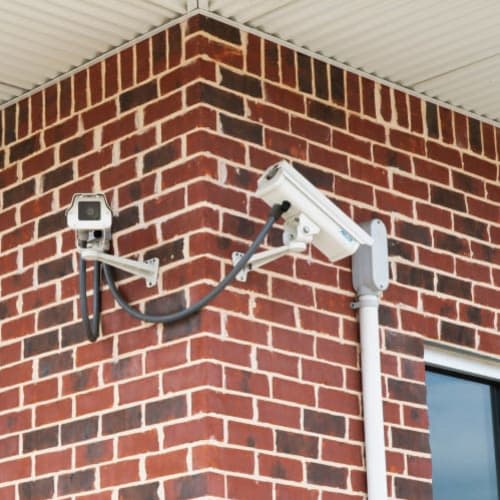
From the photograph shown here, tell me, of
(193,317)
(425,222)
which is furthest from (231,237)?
(425,222)

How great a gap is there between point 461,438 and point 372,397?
808 mm

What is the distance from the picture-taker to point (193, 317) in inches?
191

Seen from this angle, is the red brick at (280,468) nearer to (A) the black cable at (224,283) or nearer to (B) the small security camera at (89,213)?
(A) the black cable at (224,283)

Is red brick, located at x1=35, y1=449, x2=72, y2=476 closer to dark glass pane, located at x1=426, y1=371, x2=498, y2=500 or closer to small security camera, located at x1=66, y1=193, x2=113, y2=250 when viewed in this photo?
small security camera, located at x1=66, y1=193, x2=113, y2=250

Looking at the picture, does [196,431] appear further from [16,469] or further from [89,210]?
[16,469]

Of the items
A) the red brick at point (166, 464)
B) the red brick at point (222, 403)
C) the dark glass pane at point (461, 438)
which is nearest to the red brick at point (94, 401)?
the red brick at point (166, 464)

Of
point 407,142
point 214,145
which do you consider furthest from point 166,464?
point 407,142

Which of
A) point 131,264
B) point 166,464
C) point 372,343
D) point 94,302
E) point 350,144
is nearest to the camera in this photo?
point 166,464

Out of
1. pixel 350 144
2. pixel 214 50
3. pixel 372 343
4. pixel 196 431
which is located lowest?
pixel 196 431

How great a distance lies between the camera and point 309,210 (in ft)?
15.5

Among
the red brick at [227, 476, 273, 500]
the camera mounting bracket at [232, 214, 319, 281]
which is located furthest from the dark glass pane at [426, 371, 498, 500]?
the camera mounting bracket at [232, 214, 319, 281]

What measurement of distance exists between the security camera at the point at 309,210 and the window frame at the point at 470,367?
940 mm

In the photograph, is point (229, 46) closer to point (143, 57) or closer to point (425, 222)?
point (143, 57)

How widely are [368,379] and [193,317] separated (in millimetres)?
736
